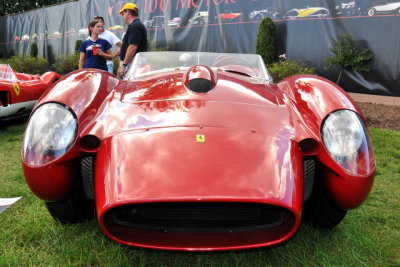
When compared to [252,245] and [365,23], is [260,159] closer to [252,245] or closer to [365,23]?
[252,245]

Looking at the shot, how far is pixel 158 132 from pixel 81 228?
79 centimetres

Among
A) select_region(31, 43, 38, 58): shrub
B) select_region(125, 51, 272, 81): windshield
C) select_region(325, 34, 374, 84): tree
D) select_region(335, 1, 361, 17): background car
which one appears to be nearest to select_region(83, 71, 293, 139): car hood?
select_region(125, 51, 272, 81): windshield

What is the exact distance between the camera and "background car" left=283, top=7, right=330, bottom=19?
6.19 metres

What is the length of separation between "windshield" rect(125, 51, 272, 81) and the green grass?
117cm

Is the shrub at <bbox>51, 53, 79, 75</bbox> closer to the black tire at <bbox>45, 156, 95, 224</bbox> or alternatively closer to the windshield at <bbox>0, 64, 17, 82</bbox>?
the windshield at <bbox>0, 64, 17, 82</bbox>

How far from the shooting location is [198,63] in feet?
8.71

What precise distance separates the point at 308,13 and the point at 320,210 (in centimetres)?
561

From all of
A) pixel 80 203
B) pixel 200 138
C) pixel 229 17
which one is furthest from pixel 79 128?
pixel 229 17

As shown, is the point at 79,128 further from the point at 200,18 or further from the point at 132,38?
the point at 200,18

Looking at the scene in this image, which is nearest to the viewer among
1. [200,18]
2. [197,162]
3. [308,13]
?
[197,162]

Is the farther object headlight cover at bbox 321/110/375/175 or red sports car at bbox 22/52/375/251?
headlight cover at bbox 321/110/375/175

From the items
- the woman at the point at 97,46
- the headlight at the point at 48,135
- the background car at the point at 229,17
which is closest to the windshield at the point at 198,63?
the headlight at the point at 48,135

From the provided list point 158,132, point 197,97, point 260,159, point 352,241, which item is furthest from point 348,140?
point 158,132

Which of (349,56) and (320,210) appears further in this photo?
(349,56)
